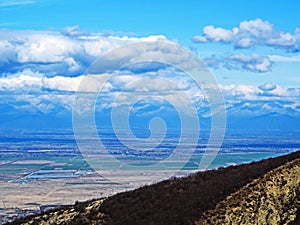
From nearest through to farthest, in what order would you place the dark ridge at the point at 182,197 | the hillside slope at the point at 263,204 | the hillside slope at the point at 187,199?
the hillside slope at the point at 263,204, the hillside slope at the point at 187,199, the dark ridge at the point at 182,197

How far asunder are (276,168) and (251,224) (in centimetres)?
494

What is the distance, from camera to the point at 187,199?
27875 millimetres

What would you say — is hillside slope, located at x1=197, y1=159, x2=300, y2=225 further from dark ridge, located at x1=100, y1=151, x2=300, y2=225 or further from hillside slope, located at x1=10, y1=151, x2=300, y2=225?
dark ridge, located at x1=100, y1=151, x2=300, y2=225

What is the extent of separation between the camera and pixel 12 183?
14612 cm

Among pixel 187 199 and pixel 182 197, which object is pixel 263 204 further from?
pixel 182 197

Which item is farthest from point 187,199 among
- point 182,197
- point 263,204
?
point 263,204

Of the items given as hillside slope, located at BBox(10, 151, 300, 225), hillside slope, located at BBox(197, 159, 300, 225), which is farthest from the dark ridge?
hillside slope, located at BBox(197, 159, 300, 225)

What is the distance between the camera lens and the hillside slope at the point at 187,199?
1001 inches

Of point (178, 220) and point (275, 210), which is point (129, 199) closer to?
point (178, 220)

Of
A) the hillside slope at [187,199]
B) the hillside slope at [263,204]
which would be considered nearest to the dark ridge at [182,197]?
the hillside slope at [187,199]

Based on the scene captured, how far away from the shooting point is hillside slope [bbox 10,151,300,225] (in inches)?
1001

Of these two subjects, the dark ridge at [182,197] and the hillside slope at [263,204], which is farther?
the dark ridge at [182,197]

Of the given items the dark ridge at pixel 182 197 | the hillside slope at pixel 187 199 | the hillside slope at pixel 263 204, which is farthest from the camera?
the dark ridge at pixel 182 197

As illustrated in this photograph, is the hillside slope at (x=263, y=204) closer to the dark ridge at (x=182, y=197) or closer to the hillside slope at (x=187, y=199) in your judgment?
the hillside slope at (x=187, y=199)
